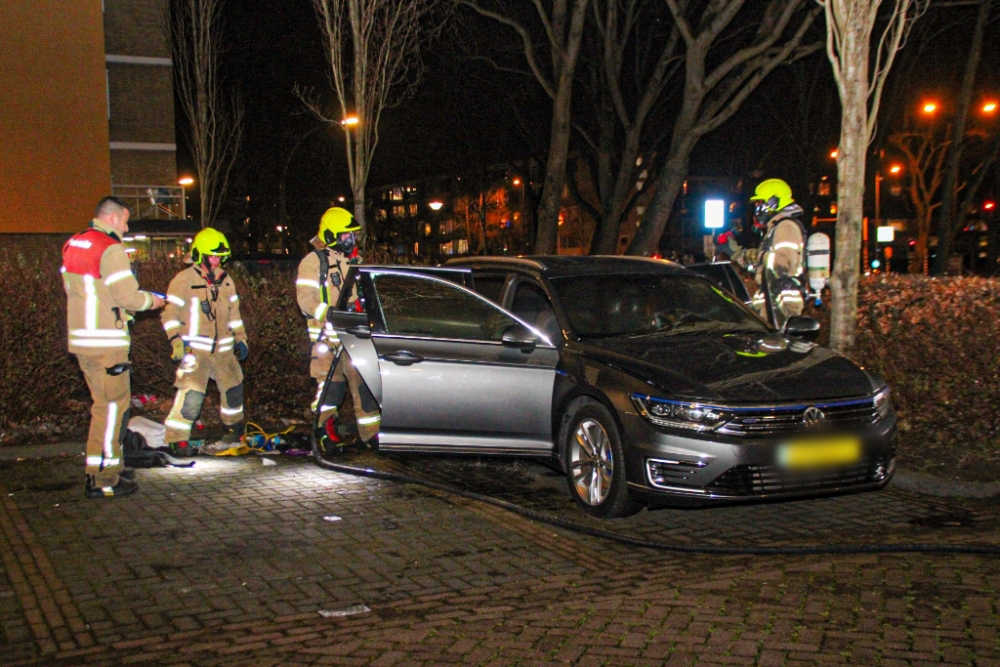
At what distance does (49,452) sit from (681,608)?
20.4 ft

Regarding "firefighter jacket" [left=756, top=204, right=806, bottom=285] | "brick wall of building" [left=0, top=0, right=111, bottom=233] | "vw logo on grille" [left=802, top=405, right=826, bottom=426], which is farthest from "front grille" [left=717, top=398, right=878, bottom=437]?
"brick wall of building" [left=0, top=0, right=111, bottom=233]

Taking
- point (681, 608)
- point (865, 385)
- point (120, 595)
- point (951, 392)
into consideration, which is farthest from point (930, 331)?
point (120, 595)

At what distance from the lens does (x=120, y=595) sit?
16.7ft

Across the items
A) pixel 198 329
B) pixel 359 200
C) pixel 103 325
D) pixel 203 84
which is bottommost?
pixel 198 329

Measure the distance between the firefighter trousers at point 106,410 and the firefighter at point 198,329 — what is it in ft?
4.02

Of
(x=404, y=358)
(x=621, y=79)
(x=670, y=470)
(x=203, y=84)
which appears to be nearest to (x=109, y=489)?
(x=404, y=358)

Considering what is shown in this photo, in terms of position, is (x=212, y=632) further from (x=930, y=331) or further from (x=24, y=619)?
(x=930, y=331)

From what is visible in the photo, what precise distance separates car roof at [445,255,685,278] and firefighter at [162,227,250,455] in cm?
227

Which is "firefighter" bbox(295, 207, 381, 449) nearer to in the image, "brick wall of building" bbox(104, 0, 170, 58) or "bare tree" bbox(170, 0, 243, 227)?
"bare tree" bbox(170, 0, 243, 227)

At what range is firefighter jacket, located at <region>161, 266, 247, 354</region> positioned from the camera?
8.32 metres

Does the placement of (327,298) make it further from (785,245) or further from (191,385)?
(785,245)

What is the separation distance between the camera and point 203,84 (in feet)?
90.1

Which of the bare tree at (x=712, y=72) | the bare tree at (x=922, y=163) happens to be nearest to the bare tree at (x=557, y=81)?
the bare tree at (x=712, y=72)

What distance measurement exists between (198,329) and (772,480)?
4.85m
